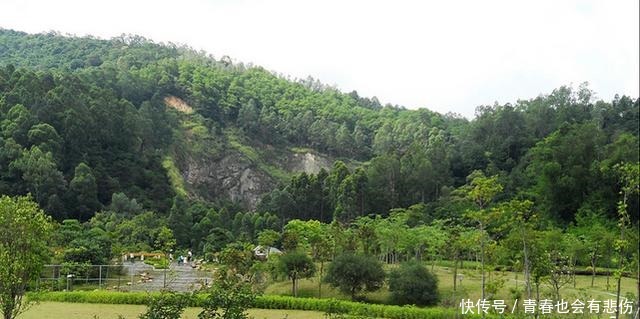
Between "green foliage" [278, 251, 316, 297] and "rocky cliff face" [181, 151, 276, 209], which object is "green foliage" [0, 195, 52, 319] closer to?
"green foliage" [278, 251, 316, 297]

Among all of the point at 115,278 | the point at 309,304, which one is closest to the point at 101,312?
the point at 309,304

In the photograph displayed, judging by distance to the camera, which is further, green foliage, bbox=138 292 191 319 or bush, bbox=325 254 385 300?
bush, bbox=325 254 385 300

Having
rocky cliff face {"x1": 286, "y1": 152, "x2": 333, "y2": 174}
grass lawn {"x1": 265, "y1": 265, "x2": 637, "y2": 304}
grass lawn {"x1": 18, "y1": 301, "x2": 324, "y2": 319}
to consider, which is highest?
rocky cliff face {"x1": 286, "y1": 152, "x2": 333, "y2": 174}

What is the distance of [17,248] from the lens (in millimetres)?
14039

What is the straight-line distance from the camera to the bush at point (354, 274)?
89.2 ft

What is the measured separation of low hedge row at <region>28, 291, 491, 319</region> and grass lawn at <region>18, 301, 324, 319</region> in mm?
513

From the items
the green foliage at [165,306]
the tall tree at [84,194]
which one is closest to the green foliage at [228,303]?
the green foliage at [165,306]

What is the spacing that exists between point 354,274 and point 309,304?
2781 mm

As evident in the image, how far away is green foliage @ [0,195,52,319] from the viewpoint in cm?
1375

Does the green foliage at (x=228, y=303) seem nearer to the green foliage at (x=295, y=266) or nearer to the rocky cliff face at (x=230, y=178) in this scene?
the green foliage at (x=295, y=266)

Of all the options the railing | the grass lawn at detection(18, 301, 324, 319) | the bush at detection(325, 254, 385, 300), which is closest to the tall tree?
the railing

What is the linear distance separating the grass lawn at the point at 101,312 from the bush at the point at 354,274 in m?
3.12

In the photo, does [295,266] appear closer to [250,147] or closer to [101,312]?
[101,312]

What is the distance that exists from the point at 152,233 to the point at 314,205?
767 inches
